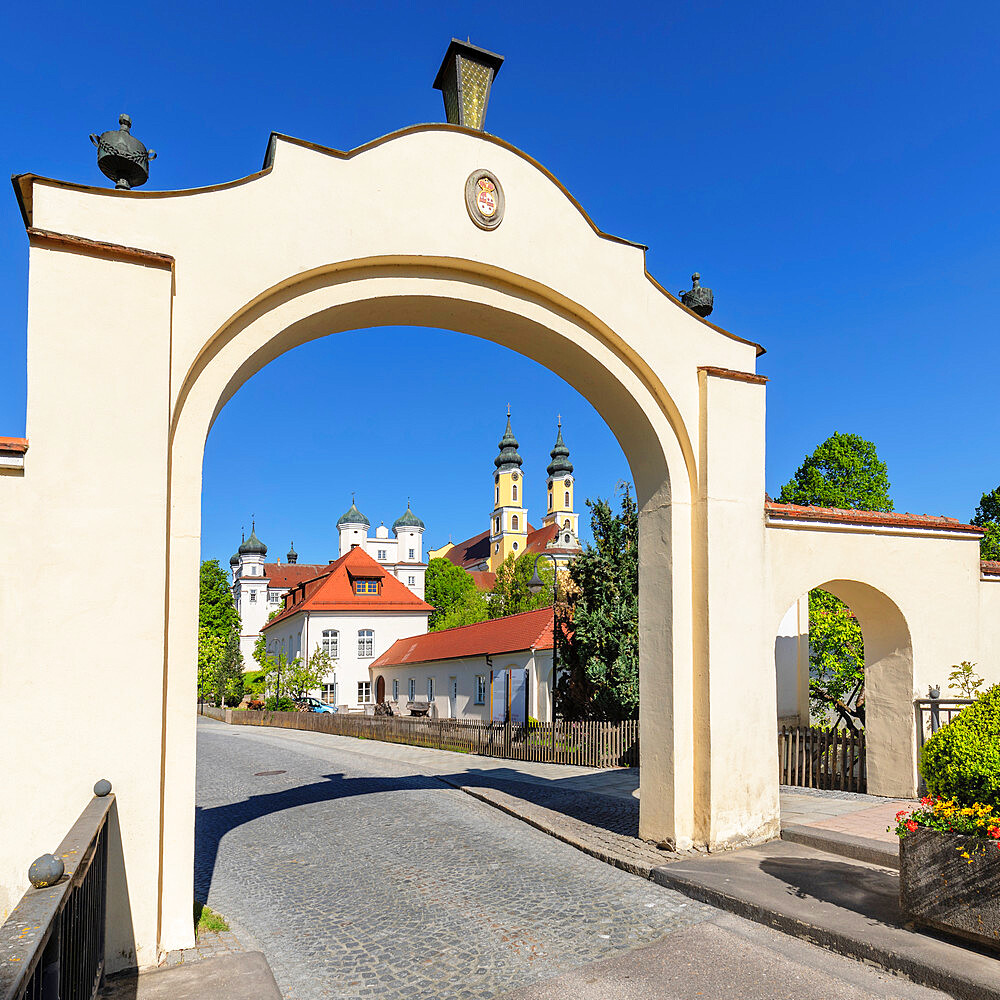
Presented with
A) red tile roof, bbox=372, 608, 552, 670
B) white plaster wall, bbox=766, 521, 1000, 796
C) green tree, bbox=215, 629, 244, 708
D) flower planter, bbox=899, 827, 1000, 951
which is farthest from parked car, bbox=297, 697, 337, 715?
flower planter, bbox=899, 827, 1000, 951

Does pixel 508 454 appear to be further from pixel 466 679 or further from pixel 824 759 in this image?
pixel 824 759

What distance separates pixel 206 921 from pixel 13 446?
3.73 meters

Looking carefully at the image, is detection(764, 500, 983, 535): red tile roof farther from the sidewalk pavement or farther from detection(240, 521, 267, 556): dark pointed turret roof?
detection(240, 521, 267, 556): dark pointed turret roof

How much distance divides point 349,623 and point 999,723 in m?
47.3

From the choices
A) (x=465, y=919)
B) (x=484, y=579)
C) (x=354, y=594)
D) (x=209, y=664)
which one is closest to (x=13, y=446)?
(x=465, y=919)

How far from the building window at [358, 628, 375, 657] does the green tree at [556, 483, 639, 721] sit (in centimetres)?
3185

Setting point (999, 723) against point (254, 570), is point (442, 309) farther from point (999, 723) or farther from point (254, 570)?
point (254, 570)

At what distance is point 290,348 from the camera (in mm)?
7289

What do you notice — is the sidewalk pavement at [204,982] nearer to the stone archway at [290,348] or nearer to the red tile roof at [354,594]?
the stone archway at [290,348]

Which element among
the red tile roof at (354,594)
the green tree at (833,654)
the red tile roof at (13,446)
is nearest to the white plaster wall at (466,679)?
the red tile roof at (354,594)

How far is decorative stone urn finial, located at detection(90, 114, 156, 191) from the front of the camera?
612 cm

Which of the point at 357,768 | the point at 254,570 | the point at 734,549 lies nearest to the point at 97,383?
the point at 734,549

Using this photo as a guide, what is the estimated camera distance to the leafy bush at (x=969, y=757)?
5.30 m

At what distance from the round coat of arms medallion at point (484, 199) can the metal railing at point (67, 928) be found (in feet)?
18.3
